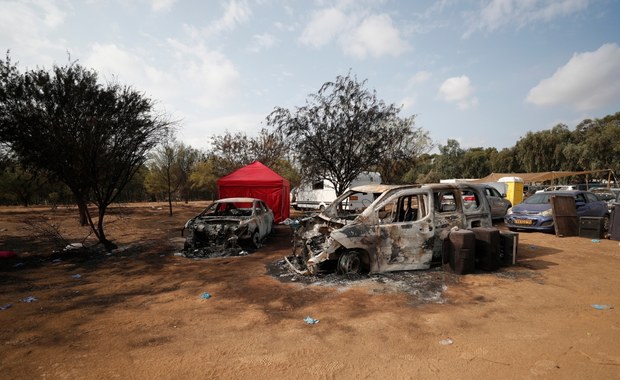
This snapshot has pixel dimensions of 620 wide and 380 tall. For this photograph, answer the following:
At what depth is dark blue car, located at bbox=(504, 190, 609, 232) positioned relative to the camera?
35.7 feet

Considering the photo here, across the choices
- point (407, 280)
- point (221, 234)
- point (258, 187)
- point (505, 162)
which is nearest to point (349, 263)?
point (407, 280)

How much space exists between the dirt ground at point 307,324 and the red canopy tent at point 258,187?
788cm

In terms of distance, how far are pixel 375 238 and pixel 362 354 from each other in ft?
9.15

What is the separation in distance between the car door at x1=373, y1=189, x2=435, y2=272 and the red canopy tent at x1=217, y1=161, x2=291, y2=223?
31.0 ft

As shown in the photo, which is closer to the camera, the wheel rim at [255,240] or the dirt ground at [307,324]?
the dirt ground at [307,324]

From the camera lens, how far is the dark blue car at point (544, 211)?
10875 mm

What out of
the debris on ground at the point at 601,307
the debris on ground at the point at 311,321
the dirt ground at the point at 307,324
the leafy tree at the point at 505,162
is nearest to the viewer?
the dirt ground at the point at 307,324

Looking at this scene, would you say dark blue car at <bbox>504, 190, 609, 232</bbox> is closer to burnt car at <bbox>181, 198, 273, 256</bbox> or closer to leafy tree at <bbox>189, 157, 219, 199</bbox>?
burnt car at <bbox>181, 198, 273, 256</bbox>

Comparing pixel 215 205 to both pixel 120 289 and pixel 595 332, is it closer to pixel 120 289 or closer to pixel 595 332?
pixel 120 289

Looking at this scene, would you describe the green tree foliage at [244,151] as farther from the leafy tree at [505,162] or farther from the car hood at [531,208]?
the leafy tree at [505,162]

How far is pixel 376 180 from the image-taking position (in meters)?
20.4

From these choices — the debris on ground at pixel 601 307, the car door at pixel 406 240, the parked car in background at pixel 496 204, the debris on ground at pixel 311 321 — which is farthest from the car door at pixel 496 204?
the debris on ground at pixel 311 321

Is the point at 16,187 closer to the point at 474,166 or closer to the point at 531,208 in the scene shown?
the point at 531,208

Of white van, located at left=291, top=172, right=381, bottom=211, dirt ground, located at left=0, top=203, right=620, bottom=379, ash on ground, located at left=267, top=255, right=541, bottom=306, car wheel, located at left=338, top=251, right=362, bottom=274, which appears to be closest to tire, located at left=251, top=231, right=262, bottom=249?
dirt ground, located at left=0, top=203, right=620, bottom=379
